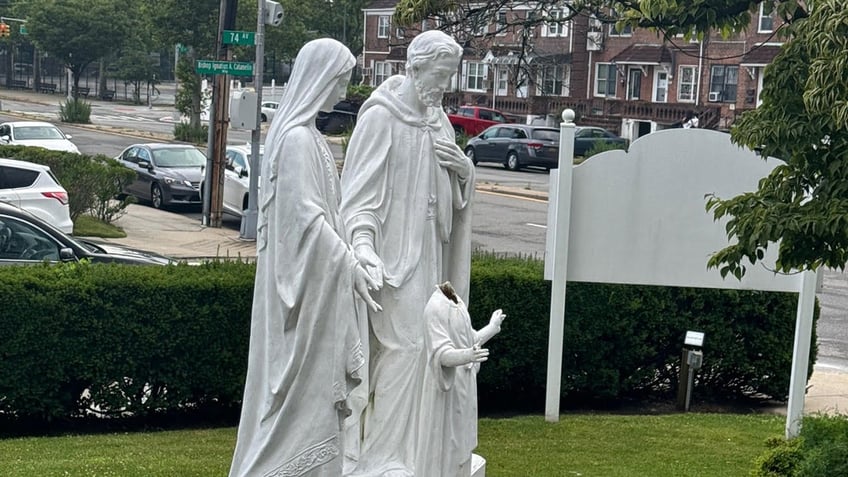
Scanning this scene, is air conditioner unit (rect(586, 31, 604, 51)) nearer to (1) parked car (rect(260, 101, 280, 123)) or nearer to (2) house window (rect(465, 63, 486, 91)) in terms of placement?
(2) house window (rect(465, 63, 486, 91))

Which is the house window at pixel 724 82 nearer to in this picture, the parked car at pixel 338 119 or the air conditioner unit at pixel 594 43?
the air conditioner unit at pixel 594 43

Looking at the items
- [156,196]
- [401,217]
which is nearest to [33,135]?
[156,196]

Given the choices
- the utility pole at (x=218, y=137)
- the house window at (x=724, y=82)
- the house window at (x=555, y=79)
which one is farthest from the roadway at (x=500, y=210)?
the house window at (x=555, y=79)

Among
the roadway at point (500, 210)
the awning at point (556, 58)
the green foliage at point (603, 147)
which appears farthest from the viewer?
the awning at point (556, 58)

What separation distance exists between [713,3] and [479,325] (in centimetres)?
377

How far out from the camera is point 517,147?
128 feet

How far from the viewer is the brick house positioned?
1934 inches

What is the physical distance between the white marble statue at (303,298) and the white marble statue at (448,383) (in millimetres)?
1135

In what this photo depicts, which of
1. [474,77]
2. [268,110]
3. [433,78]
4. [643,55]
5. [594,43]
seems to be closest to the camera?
[433,78]

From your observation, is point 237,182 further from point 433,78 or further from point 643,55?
point 643,55

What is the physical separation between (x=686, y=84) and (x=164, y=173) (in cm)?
3029

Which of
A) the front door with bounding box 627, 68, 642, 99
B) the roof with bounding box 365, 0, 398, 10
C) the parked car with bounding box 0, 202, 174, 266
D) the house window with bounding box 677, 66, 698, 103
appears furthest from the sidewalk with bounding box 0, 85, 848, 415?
the roof with bounding box 365, 0, 398, 10

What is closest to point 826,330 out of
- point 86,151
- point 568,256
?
point 568,256

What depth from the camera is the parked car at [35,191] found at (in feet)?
65.0
